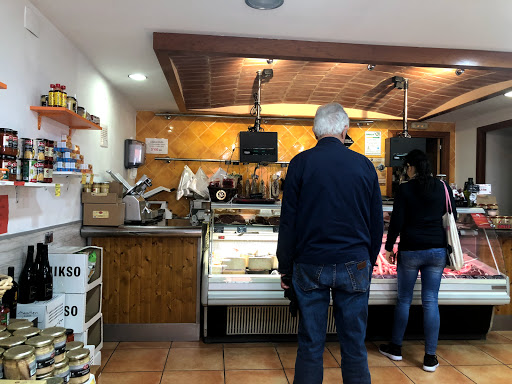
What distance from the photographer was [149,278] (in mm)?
3629

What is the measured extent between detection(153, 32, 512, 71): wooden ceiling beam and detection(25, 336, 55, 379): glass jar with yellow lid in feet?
7.52

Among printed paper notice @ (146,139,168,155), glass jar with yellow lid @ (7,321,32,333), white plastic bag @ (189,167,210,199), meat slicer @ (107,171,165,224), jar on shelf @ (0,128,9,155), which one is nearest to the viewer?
glass jar with yellow lid @ (7,321,32,333)

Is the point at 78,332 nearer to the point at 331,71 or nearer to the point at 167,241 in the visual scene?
the point at 167,241

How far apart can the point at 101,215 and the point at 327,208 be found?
7.39ft

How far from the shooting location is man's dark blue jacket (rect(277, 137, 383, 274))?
210 centimetres

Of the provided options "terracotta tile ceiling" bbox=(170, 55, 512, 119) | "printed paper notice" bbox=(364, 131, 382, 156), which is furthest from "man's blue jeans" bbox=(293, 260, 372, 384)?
"printed paper notice" bbox=(364, 131, 382, 156)

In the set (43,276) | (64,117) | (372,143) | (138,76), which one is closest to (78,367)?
(43,276)

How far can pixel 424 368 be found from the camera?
3.08 m

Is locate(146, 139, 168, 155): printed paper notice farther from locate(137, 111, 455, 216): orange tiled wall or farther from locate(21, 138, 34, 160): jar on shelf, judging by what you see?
locate(21, 138, 34, 160): jar on shelf

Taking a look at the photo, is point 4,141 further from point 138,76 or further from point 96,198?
point 138,76

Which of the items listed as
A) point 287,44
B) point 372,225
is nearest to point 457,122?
point 287,44

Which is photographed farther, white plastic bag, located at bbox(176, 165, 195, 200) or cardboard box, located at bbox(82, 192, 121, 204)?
white plastic bag, located at bbox(176, 165, 195, 200)

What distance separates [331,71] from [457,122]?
3.40 meters

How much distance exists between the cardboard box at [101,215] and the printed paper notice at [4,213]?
4.06ft
